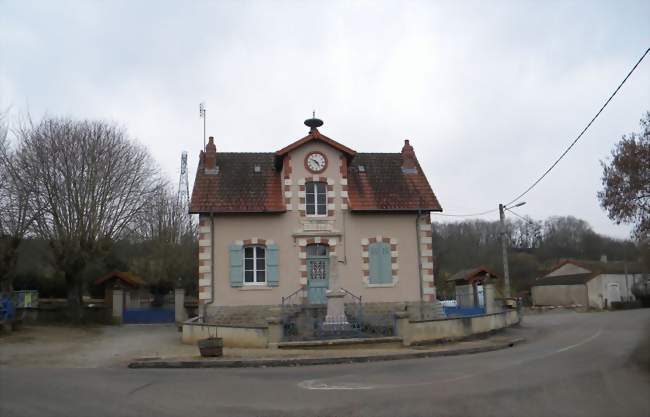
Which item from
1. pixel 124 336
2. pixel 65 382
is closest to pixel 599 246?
pixel 124 336

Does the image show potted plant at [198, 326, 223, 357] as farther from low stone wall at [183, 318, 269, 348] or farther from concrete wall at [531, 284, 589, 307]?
concrete wall at [531, 284, 589, 307]

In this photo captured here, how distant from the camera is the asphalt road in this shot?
810 cm

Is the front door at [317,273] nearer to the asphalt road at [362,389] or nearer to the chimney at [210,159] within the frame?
the chimney at [210,159]

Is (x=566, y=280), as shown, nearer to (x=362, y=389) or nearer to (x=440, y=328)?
(x=440, y=328)

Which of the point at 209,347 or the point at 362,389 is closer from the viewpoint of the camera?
the point at 362,389

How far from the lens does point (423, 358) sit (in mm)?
14883

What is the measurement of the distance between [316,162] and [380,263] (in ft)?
15.5

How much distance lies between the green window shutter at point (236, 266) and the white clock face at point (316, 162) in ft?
13.9

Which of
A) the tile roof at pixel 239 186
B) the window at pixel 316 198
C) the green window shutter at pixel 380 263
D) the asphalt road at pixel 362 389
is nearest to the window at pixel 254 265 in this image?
the tile roof at pixel 239 186

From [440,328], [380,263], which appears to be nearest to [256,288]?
[380,263]

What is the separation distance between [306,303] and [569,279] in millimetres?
38571

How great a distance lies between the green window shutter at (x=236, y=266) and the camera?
21156mm

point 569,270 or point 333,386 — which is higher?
point 569,270

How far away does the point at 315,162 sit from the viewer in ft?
73.8
